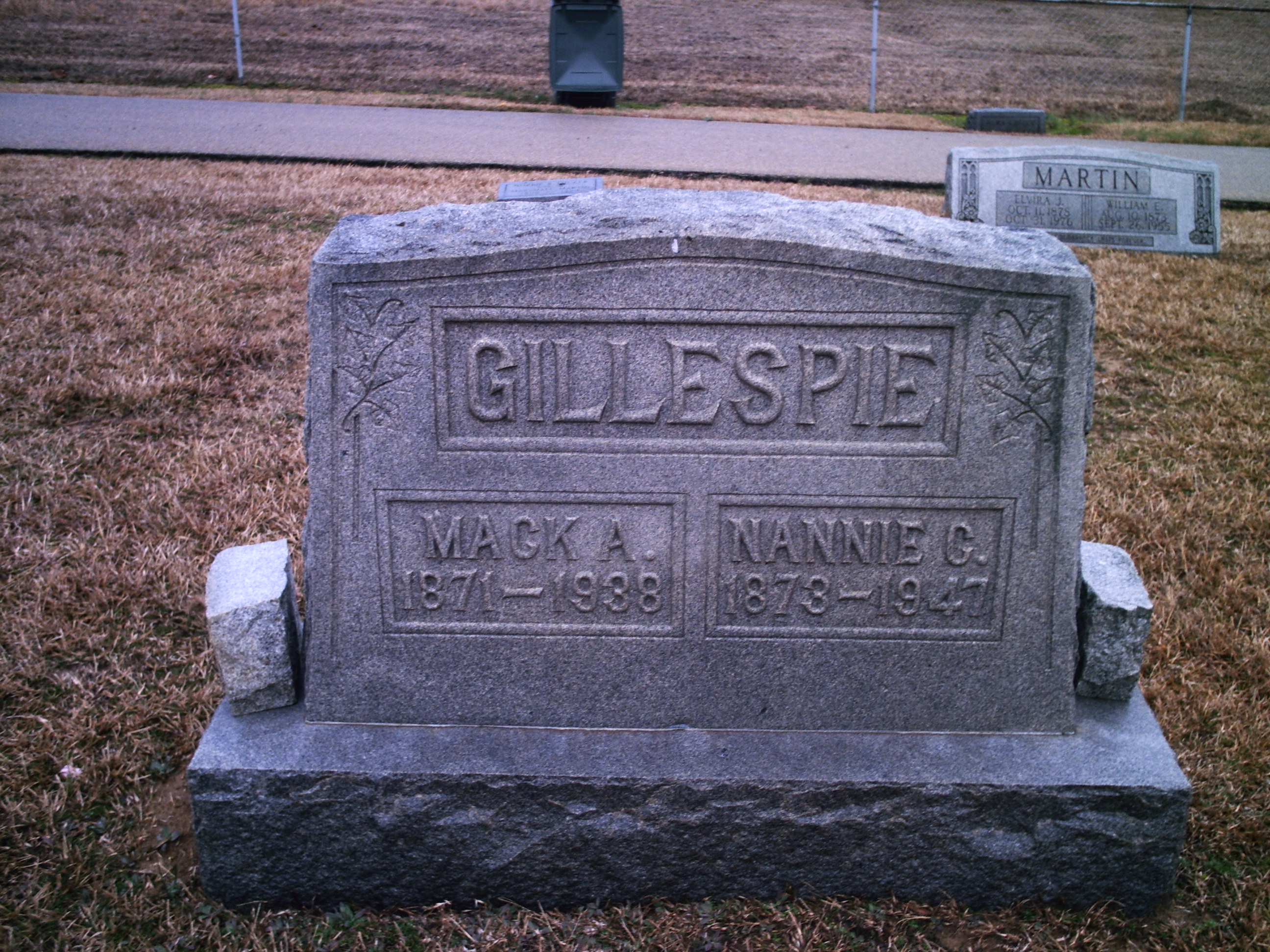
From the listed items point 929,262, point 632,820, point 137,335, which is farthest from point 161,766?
point 137,335

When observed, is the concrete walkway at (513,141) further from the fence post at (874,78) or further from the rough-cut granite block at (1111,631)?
the rough-cut granite block at (1111,631)

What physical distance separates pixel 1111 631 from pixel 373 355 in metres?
1.66

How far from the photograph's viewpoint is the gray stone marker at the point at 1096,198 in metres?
7.14

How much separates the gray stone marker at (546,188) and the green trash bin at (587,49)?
4.78 meters

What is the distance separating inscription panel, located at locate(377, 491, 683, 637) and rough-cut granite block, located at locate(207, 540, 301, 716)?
0.80 ft

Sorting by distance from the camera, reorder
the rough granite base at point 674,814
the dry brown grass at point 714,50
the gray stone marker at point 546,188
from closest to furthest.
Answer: the rough granite base at point 674,814 < the gray stone marker at point 546,188 < the dry brown grass at point 714,50

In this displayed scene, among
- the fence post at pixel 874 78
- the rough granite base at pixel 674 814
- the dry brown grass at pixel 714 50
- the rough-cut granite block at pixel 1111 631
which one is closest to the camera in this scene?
the rough granite base at pixel 674 814

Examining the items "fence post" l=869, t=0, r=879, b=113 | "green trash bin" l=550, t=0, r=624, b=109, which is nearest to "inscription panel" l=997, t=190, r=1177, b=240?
"green trash bin" l=550, t=0, r=624, b=109

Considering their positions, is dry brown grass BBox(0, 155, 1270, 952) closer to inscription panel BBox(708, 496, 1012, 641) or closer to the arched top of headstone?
inscription panel BBox(708, 496, 1012, 641)

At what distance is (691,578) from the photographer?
2.32 m

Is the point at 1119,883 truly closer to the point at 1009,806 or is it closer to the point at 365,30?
the point at 1009,806

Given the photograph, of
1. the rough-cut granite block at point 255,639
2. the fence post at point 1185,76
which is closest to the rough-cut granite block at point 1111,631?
the rough-cut granite block at point 255,639

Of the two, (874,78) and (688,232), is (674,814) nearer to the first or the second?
(688,232)

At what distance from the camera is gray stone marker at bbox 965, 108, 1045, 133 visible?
439 inches
